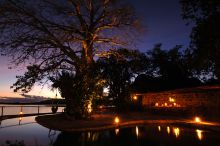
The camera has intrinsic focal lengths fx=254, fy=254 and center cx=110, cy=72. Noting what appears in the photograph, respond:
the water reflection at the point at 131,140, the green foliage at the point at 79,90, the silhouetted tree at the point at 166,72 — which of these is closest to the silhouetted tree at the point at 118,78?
the silhouetted tree at the point at 166,72

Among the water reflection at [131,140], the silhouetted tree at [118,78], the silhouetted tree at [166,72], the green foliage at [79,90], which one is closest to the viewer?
the water reflection at [131,140]

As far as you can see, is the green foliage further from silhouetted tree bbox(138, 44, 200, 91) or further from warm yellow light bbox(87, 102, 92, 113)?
silhouetted tree bbox(138, 44, 200, 91)

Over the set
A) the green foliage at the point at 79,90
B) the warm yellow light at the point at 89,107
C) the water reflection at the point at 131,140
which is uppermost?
the green foliage at the point at 79,90

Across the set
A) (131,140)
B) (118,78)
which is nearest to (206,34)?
(131,140)

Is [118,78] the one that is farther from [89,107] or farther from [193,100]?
[89,107]

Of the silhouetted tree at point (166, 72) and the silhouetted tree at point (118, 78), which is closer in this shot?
the silhouetted tree at point (118, 78)

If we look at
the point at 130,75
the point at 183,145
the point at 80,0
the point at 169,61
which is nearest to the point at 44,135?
the point at 183,145

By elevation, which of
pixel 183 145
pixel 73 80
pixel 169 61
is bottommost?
pixel 183 145

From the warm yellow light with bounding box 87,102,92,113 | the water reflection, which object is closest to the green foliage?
the warm yellow light with bounding box 87,102,92,113

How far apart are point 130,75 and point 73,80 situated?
1620 cm

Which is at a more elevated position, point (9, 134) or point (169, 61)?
point (169, 61)

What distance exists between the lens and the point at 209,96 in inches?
865

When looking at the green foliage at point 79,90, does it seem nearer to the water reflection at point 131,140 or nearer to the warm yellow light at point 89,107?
the warm yellow light at point 89,107

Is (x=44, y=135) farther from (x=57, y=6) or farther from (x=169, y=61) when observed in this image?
(x=169, y=61)
